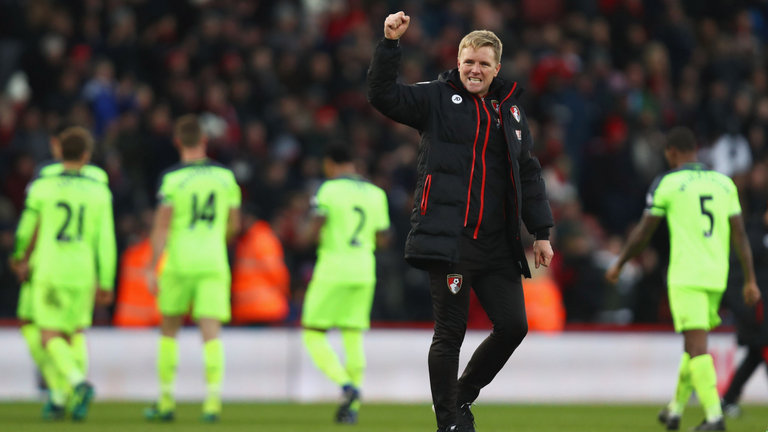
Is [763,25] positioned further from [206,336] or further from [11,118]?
[206,336]

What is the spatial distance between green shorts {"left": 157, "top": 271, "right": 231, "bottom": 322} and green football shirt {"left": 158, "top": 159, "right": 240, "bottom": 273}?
0.08 m

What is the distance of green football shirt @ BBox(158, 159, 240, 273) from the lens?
11070 mm

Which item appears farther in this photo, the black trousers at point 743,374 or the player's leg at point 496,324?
→ the black trousers at point 743,374

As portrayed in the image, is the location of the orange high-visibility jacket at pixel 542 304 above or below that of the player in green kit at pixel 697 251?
below

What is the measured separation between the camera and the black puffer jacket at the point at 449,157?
7371mm

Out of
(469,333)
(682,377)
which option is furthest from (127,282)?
(682,377)

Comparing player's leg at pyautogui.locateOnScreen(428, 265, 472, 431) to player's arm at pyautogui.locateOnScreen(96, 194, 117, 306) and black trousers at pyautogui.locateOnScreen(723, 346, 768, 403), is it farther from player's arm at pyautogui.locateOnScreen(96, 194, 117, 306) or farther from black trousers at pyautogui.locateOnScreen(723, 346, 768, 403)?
black trousers at pyautogui.locateOnScreen(723, 346, 768, 403)

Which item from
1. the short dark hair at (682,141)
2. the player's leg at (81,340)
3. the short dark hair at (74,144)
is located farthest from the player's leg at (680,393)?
the short dark hair at (74,144)

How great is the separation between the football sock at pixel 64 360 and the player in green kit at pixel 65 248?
0.01 m

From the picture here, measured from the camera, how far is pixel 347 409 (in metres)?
11.5

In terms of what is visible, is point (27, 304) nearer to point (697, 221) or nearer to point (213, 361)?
point (213, 361)

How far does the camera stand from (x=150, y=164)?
17.3 m

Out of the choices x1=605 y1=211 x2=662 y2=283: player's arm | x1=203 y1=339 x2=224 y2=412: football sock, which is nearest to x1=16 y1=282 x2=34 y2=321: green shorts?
x1=203 y1=339 x2=224 y2=412: football sock

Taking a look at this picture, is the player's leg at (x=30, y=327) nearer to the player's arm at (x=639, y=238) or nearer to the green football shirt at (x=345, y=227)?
the green football shirt at (x=345, y=227)
